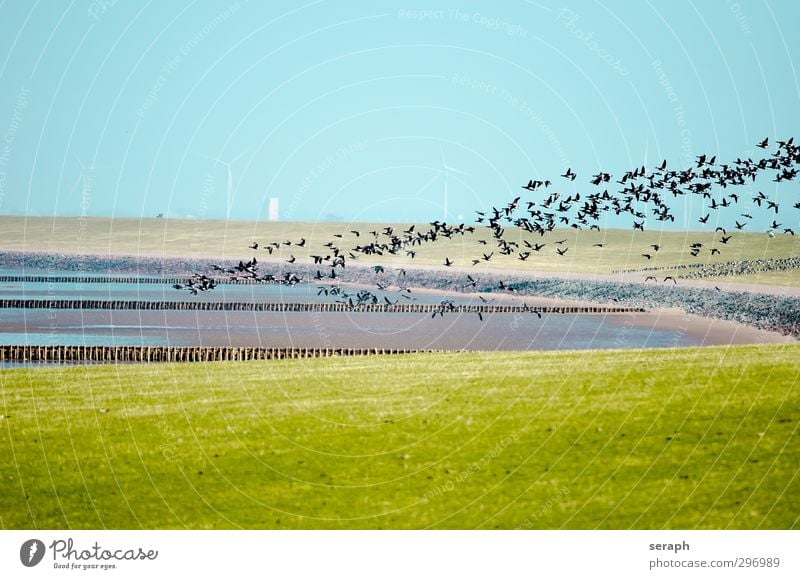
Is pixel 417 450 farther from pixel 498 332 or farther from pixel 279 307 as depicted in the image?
pixel 279 307

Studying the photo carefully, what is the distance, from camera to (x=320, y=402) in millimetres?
25016

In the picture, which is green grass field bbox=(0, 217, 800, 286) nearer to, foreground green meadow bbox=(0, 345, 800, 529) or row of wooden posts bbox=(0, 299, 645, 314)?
row of wooden posts bbox=(0, 299, 645, 314)

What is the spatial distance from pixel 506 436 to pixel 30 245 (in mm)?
174691

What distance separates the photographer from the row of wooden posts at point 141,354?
40.8 m

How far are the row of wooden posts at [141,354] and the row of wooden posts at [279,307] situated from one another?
2342 centimetres

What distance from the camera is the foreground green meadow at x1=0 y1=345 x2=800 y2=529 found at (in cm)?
1797

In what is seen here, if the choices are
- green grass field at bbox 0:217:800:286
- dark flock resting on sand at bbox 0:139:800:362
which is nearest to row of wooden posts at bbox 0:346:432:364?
dark flock resting on sand at bbox 0:139:800:362

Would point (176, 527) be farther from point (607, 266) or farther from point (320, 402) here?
point (607, 266)
